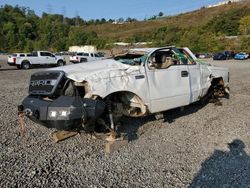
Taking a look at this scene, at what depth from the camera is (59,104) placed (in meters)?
4.71

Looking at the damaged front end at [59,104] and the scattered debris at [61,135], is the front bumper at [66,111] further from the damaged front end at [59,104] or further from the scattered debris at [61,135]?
the scattered debris at [61,135]

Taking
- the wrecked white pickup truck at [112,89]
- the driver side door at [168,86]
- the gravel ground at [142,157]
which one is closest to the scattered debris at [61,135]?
the gravel ground at [142,157]

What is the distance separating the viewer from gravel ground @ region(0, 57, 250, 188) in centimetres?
402

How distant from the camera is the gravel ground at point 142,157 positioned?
4023mm

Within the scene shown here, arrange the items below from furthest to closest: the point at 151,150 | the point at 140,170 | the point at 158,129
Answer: the point at 158,129 → the point at 151,150 → the point at 140,170

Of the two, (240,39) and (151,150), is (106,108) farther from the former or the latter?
(240,39)

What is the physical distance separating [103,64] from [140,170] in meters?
2.32

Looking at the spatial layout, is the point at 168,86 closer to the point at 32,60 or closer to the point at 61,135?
the point at 61,135

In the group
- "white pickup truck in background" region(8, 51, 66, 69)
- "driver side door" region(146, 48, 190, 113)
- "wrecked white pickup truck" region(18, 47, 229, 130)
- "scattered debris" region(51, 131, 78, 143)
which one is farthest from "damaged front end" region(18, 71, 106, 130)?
"white pickup truck in background" region(8, 51, 66, 69)

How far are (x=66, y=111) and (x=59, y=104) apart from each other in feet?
0.59

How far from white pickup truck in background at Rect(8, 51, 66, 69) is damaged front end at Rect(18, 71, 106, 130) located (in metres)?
24.0

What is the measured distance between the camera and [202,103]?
8.54 meters

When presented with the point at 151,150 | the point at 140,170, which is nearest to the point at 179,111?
the point at 151,150

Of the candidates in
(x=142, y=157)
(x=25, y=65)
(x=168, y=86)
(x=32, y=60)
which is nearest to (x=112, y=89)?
(x=142, y=157)
